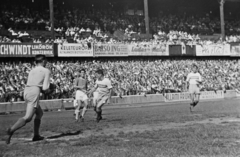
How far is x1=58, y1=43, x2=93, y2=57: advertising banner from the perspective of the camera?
30411 mm

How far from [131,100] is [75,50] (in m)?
6.44

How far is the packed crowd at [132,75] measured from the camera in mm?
25077

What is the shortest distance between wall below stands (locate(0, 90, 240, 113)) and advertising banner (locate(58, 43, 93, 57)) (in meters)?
5.84

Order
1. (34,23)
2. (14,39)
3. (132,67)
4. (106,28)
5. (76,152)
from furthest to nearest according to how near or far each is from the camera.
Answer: (106,28) → (34,23) → (132,67) → (14,39) → (76,152)

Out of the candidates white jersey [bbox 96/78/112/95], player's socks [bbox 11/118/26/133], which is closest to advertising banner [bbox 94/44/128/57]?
white jersey [bbox 96/78/112/95]

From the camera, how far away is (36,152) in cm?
697

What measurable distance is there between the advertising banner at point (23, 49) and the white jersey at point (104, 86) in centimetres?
1571

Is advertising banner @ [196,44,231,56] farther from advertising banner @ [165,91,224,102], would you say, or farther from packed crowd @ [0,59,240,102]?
advertising banner @ [165,91,224,102]

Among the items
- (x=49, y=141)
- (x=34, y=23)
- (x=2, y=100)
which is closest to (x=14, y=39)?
(x=34, y=23)

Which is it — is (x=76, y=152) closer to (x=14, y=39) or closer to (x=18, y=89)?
(x=18, y=89)

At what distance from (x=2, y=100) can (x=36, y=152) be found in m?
17.5

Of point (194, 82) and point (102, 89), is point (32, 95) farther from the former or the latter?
point (194, 82)

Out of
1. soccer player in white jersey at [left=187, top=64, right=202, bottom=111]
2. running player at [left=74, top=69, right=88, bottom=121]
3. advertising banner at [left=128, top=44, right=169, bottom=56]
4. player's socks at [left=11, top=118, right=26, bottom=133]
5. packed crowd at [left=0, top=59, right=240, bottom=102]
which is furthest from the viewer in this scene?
advertising banner at [left=128, top=44, right=169, bottom=56]

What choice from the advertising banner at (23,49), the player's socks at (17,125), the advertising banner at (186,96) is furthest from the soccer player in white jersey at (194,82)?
the advertising banner at (23,49)
